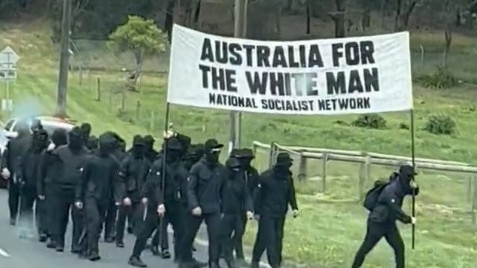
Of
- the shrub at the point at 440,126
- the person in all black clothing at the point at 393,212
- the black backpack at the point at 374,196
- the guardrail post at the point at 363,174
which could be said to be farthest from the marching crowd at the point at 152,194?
the shrub at the point at 440,126

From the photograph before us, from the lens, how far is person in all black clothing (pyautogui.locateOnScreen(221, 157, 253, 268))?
50.4 ft

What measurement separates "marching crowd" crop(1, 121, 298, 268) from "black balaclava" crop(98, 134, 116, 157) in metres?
0.02

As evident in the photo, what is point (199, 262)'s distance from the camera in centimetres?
1634

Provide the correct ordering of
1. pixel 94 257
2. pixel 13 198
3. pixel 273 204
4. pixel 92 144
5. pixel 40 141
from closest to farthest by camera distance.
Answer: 1. pixel 273 204
2. pixel 94 257
3. pixel 92 144
4. pixel 40 141
5. pixel 13 198

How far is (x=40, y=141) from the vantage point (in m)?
18.5

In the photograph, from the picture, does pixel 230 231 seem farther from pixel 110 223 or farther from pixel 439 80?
pixel 439 80

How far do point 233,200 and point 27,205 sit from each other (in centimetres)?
570

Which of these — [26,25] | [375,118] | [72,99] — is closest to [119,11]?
[26,25]

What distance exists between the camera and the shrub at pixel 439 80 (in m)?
62.3

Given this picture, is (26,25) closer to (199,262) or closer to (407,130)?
(407,130)

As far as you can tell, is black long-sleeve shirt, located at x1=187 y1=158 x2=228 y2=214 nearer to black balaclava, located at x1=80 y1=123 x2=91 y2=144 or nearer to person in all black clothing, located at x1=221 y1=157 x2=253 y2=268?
person in all black clothing, located at x1=221 y1=157 x2=253 y2=268

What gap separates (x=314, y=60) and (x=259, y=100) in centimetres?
103

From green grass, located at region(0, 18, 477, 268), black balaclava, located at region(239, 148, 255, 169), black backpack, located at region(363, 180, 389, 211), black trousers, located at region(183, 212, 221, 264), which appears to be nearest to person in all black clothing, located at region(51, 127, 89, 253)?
black trousers, located at region(183, 212, 221, 264)

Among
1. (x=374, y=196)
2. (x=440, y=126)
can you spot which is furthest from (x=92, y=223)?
(x=440, y=126)
